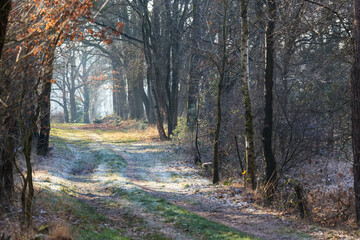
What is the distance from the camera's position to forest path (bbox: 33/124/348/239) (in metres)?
8.51

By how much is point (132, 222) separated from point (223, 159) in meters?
8.91

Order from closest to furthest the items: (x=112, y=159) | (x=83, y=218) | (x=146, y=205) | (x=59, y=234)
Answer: (x=59, y=234) < (x=83, y=218) < (x=146, y=205) < (x=112, y=159)

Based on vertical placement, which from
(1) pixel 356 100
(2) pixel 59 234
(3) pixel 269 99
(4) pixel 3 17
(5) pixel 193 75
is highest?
(5) pixel 193 75

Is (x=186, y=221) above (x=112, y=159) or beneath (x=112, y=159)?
beneath

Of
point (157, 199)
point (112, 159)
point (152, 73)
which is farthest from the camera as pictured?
point (152, 73)

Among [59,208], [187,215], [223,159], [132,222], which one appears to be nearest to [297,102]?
[223,159]

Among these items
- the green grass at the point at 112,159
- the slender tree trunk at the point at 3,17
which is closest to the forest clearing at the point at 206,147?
the slender tree trunk at the point at 3,17

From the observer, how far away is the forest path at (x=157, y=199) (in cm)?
851

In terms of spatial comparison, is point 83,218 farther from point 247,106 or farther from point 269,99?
point 269,99

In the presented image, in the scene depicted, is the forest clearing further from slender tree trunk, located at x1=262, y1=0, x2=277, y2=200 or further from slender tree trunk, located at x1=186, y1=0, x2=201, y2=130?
slender tree trunk, located at x1=186, y1=0, x2=201, y2=130

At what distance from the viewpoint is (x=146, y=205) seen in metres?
10.3

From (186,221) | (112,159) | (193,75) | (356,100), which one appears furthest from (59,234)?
(193,75)

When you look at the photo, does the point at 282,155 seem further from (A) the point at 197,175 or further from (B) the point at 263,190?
(A) the point at 197,175

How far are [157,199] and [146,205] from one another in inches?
29.5
